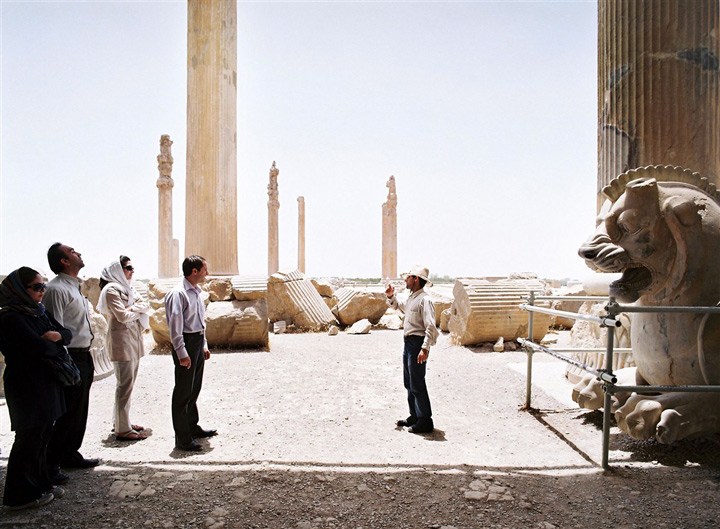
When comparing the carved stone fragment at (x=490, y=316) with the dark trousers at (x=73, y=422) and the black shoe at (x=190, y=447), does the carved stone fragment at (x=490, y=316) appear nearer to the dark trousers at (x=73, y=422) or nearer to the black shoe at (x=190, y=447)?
the black shoe at (x=190, y=447)

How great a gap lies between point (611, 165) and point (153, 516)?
15.4 feet

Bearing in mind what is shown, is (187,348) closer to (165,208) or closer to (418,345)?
(418,345)

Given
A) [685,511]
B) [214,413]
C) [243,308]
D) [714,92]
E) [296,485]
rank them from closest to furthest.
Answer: [685,511] < [296,485] < [714,92] < [214,413] < [243,308]

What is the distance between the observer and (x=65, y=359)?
9.82ft

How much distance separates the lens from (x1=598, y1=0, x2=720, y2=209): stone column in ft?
14.2

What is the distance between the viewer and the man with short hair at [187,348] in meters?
3.76

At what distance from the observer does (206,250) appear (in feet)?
29.4

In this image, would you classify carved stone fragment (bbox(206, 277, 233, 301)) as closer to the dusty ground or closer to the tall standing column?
the dusty ground

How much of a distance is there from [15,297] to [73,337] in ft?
2.41

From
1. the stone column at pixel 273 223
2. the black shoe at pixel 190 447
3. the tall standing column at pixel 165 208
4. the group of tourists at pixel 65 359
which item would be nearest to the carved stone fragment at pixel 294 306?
the group of tourists at pixel 65 359

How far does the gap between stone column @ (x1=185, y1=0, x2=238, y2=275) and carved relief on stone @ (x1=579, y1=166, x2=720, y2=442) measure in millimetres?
6989

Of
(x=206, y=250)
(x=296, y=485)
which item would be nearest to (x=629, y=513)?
(x=296, y=485)

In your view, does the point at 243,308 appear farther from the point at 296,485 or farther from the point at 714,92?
the point at 714,92

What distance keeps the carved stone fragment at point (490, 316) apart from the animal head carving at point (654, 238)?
516cm
